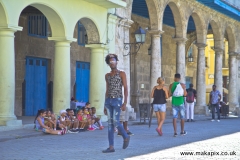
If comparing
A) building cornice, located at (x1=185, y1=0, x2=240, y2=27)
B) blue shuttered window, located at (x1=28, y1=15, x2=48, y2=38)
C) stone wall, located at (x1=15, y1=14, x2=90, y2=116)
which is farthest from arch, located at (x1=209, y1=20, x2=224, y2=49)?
blue shuttered window, located at (x1=28, y1=15, x2=48, y2=38)

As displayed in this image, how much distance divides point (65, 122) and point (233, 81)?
17.7 metres

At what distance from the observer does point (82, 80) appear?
2141 cm

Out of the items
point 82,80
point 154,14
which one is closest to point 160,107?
point 154,14

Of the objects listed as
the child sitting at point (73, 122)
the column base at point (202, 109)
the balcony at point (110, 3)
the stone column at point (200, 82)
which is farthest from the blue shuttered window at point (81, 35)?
the child sitting at point (73, 122)

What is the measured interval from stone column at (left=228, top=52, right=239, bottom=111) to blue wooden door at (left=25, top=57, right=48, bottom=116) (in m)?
12.9

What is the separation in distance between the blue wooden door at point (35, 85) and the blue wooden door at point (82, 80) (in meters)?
1.93

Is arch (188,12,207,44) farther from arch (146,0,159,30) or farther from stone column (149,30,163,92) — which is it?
stone column (149,30,163,92)

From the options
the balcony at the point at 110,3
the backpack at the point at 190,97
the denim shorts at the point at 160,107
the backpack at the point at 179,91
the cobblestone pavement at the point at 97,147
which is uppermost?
the balcony at the point at 110,3

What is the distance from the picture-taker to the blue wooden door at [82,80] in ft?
69.1

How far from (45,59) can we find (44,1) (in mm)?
5852

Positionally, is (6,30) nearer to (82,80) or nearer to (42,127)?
(42,127)

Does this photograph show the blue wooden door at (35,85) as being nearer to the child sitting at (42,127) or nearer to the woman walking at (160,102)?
the child sitting at (42,127)

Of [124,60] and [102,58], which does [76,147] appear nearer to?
[102,58]

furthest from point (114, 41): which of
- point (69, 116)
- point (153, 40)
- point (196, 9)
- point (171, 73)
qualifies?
point (171, 73)
